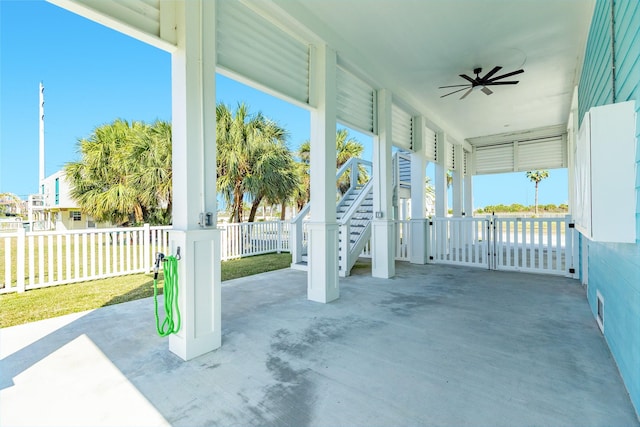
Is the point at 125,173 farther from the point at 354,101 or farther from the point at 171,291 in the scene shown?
the point at 171,291

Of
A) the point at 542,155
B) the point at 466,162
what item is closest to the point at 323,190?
the point at 466,162

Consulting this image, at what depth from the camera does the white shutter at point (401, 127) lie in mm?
6121

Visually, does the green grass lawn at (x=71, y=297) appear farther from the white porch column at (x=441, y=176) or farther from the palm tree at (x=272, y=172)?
the white porch column at (x=441, y=176)

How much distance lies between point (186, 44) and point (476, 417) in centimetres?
320

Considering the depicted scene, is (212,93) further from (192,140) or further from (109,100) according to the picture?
(109,100)

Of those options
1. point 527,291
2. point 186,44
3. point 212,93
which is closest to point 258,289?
point 212,93

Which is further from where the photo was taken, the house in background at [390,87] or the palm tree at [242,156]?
the palm tree at [242,156]

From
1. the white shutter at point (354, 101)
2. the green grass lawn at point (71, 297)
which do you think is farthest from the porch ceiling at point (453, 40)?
the green grass lawn at point (71, 297)

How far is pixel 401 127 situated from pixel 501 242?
3.16 meters

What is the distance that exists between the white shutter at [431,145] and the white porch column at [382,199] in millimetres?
2609

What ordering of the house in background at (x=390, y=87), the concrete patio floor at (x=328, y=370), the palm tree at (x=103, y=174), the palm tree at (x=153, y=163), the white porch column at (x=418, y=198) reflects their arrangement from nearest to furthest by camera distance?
the concrete patio floor at (x=328, y=370) → the house in background at (x=390, y=87) → the white porch column at (x=418, y=198) → the palm tree at (x=153, y=163) → the palm tree at (x=103, y=174)

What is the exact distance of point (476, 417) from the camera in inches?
61.6

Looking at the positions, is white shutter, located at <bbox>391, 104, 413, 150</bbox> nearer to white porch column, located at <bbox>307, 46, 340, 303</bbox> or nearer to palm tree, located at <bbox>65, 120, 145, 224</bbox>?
white porch column, located at <bbox>307, 46, 340, 303</bbox>

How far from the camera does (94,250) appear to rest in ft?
16.2
